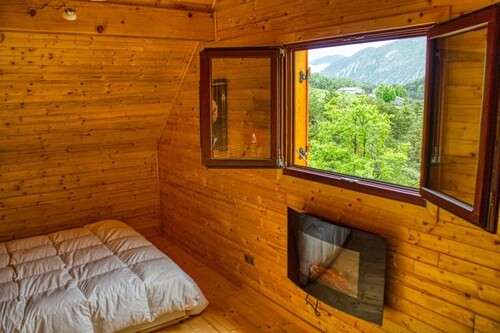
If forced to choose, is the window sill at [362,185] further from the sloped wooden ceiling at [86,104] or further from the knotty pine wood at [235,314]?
the sloped wooden ceiling at [86,104]

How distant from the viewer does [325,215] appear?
9.91 feet

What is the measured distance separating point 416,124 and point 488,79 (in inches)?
40.8

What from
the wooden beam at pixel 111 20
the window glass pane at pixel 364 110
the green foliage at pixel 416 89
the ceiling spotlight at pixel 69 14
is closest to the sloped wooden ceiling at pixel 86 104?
the wooden beam at pixel 111 20

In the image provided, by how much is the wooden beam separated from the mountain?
1.17 m

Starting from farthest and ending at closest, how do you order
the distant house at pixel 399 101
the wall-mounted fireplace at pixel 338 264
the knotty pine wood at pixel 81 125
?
1. the knotty pine wood at pixel 81 125
2. the distant house at pixel 399 101
3. the wall-mounted fireplace at pixel 338 264

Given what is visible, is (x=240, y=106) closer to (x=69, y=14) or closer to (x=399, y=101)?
(x=399, y=101)

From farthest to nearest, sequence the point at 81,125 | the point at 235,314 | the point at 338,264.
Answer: the point at 81,125
the point at 235,314
the point at 338,264

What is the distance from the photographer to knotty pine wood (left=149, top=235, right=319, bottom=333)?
3361 mm

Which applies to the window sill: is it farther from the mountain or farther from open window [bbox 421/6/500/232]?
the mountain

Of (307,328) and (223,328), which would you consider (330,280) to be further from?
(223,328)

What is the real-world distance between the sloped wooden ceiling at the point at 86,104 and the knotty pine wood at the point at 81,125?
0.01 m

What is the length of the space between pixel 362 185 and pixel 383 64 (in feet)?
3.08

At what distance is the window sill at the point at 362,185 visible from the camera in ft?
8.06

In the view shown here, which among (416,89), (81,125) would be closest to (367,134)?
(416,89)
